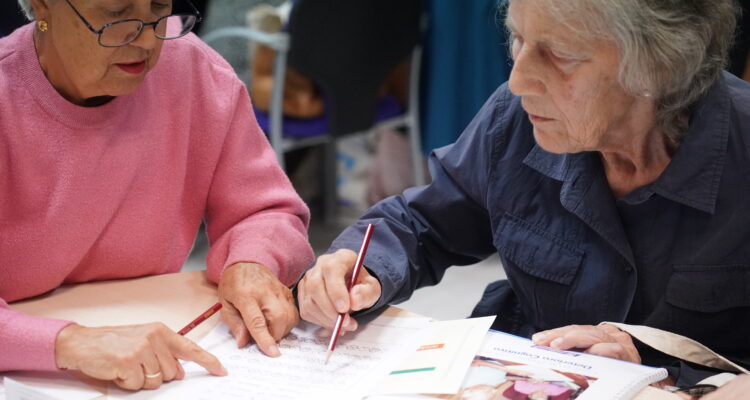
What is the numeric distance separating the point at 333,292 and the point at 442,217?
326mm

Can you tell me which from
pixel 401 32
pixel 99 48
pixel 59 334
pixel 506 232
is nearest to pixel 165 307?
pixel 59 334

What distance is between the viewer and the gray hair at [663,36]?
3.77 feet

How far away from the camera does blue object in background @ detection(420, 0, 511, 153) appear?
334cm

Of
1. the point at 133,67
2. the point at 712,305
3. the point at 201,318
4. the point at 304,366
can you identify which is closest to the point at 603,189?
the point at 712,305

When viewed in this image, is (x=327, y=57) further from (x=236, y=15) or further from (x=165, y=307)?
(x=165, y=307)

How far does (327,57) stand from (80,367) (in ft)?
7.39

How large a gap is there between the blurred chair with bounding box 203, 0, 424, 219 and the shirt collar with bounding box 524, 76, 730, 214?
2042 mm

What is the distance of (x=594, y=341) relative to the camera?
1183mm

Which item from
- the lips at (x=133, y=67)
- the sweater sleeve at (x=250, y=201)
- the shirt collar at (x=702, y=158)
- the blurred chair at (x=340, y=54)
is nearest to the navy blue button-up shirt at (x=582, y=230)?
the shirt collar at (x=702, y=158)

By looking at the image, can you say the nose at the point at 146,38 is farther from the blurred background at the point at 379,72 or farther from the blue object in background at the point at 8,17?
the blurred background at the point at 379,72

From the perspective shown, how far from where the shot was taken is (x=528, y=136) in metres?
1.43

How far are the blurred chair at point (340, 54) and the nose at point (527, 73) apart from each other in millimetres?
1969

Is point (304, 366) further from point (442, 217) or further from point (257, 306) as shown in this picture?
point (442, 217)

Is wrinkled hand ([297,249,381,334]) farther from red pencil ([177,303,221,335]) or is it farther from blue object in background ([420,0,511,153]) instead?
blue object in background ([420,0,511,153])
